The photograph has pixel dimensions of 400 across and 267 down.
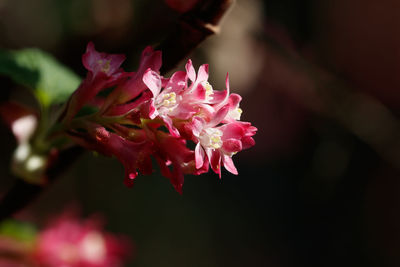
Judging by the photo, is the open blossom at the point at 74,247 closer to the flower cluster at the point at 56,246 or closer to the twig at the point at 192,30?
the flower cluster at the point at 56,246

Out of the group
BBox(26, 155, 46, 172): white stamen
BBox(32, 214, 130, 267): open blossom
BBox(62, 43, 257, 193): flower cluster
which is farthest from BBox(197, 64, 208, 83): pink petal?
BBox(32, 214, 130, 267): open blossom

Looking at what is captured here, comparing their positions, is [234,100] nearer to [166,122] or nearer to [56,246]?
[166,122]

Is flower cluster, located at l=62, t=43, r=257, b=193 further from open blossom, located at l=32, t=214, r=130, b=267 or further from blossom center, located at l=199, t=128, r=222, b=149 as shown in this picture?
open blossom, located at l=32, t=214, r=130, b=267

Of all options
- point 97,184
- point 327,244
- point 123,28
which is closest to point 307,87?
point 123,28

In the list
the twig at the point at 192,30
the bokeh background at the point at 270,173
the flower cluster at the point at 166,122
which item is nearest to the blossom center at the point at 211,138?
the flower cluster at the point at 166,122

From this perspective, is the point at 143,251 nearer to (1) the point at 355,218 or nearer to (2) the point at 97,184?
(2) the point at 97,184

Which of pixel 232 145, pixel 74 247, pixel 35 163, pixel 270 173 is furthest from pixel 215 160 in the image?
pixel 270 173
